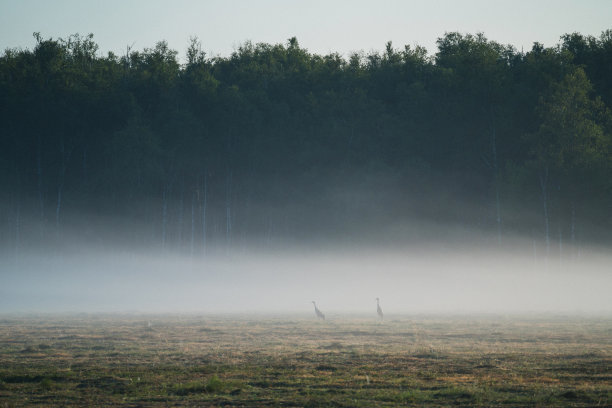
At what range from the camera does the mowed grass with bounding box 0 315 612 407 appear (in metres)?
14.9

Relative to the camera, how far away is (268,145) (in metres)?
81.4

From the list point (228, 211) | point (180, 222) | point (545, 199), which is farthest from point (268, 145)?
point (545, 199)

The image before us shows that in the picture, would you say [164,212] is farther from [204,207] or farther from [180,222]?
[204,207]

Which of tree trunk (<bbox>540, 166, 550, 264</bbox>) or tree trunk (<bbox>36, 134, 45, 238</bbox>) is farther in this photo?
tree trunk (<bbox>36, 134, 45, 238</bbox>)

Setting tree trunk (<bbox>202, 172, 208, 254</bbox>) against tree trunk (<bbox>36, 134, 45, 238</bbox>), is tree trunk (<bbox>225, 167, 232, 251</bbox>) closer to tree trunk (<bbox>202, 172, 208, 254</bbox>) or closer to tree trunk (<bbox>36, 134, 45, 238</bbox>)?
tree trunk (<bbox>202, 172, 208, 254</bbox>)

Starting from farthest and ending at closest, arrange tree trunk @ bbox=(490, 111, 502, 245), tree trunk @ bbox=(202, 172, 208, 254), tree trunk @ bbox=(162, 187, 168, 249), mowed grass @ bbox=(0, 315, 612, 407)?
tree trunk @ bbox=(202, 172, 208, 254)
tree trunk @ bbox=(162, 187, 168, 249)
tree trunk @ bbox=(490, 111, 502, 245)
mowed grass @ bbox=(0, 315, 612, 407)

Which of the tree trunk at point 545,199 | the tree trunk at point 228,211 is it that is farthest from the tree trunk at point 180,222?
the tree trunk at point 545,199

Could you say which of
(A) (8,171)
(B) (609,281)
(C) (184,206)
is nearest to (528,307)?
(B) (609,281)

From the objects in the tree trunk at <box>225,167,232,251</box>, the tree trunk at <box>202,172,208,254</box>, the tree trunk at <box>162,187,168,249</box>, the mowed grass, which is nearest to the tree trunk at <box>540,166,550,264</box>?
the mowed grass

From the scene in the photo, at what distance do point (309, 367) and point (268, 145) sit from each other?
62738 millimetres

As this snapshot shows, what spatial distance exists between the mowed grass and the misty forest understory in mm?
41816

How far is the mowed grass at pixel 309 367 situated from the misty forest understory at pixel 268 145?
41.8 meters

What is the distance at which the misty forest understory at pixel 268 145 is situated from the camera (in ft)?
246

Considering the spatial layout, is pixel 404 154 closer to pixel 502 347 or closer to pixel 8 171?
pixel 8 171
